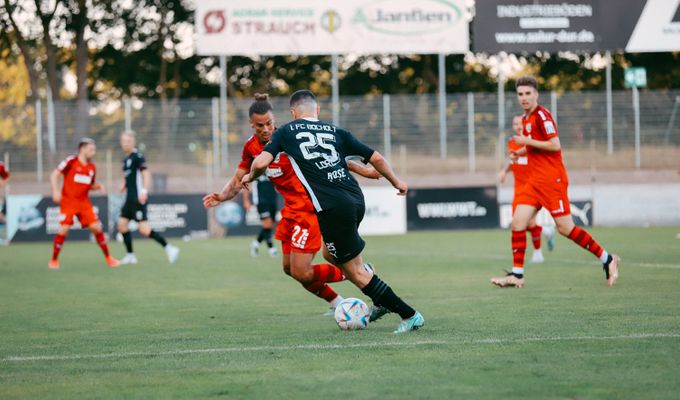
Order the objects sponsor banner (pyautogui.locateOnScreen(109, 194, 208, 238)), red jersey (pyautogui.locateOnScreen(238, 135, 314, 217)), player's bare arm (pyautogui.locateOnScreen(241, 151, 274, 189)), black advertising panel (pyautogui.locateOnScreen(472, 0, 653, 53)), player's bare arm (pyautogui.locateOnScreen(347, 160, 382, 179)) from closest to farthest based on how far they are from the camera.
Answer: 1. player's bare arm (pyautogui.locateOnScreen(241, 151, 274, 189))
2. player's bare arm (pyautogui.locateOnScreen(347, 160, 382, 179))
3. red jersey (pyautogui.locateOnScreen(238, 135, 314, 217))
4. sponsor banner (pyautogui.locateOnScreen(109, 194, 208, 238))
5. black advertising panel (pyautogui.locateOnScreen(472, 0, 653, 53))

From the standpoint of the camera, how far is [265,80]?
44.7 meters

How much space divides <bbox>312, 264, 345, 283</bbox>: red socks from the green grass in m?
0.37

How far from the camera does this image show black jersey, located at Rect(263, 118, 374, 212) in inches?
314

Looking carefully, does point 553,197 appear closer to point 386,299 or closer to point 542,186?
point 542,186

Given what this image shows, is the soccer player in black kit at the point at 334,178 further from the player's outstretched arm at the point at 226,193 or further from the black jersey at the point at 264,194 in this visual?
the black jersey at the point at 264,194

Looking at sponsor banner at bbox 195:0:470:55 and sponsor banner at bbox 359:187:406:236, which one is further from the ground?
sponsor banner at bbox 195:0:470:55

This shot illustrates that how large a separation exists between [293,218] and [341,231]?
96 centimetres

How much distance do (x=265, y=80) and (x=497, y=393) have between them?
39815mm

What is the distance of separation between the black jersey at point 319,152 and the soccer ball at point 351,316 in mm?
824

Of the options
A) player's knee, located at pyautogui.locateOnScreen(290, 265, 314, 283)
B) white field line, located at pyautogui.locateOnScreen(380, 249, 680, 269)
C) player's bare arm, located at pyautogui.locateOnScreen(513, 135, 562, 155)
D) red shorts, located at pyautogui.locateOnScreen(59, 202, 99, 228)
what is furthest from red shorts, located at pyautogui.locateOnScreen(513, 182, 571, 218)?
red shorts, located at pyautogui.locateOnScreen(59, 202, 99, 228)

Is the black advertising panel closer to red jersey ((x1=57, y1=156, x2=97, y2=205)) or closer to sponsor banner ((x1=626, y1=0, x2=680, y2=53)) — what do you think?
sponsor banner ((x1=626, y1=0, x2=680, y2=53))

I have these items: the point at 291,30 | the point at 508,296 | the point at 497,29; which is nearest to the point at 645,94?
the point at 497,29

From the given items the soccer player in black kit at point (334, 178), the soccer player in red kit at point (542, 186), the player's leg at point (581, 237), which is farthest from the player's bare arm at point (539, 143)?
the soccer player in black kit at point (334, 178)

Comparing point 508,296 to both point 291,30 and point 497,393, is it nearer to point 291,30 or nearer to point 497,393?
point 497,393
